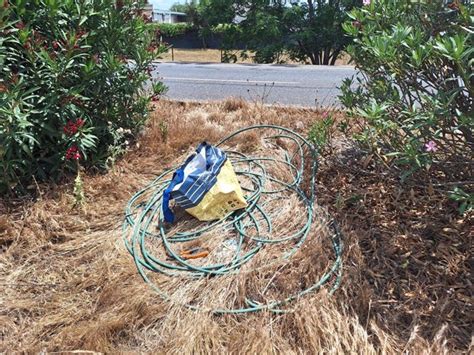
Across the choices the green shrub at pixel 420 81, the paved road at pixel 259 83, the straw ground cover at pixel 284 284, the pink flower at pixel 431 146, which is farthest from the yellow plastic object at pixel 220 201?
the paved road at pixel 259 83

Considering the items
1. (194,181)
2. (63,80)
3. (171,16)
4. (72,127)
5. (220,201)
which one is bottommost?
(220,201)

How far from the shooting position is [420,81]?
7.18 feet

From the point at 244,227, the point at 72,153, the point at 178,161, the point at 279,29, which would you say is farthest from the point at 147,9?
the point at 279,29

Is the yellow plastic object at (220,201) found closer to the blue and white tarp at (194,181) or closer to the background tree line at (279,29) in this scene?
the blue and white tarp at (194,181)

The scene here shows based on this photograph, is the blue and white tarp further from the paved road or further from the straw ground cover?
the paved road

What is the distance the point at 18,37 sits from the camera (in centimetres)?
252

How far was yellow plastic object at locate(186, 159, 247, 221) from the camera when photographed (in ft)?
8.36

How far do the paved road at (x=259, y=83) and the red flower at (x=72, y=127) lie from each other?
8.72 feet

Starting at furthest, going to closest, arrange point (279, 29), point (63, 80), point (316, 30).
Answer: point (279, 29) < point (316, 30) < point (63, 80)

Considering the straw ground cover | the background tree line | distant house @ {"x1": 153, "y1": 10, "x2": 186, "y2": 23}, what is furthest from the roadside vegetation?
distant house @ {"x1": 153, "y1": 10, "x2": 186, "y2": 23}

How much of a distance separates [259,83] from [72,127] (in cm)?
546

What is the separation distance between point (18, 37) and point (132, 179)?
1237 millimetres

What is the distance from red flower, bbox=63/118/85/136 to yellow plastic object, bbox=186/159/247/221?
0.99 metres

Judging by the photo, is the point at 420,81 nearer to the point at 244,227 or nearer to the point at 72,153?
the point at 244,227
